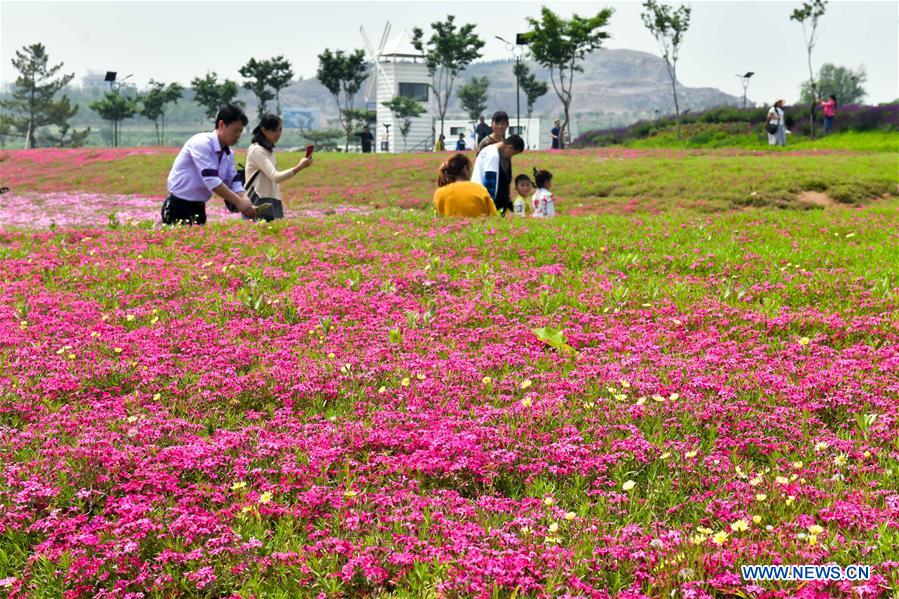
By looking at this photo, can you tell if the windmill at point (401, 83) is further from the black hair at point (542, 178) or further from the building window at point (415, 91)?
the black hair at point (542, 178)

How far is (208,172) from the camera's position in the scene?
10891 mm

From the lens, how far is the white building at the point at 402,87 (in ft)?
360

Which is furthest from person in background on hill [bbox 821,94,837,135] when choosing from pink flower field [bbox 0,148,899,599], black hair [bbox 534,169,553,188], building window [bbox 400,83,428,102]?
building window [bbox 400,83,428,102]

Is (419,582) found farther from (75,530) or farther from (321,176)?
(321,176)

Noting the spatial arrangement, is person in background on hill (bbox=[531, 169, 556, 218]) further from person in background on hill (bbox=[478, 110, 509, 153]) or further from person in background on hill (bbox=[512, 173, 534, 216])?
person in background on hill (bbox=[478, 110, 509, 153])

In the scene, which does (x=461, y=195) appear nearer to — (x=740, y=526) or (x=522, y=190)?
(x=522, y=190)

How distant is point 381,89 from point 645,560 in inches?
4471

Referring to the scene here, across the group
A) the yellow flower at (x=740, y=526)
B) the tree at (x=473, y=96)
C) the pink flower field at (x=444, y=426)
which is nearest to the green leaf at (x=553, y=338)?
the pink flower field at (x=444, y=426)

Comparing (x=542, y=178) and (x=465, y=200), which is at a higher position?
(x=542, y=178)

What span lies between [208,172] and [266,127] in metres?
1.10

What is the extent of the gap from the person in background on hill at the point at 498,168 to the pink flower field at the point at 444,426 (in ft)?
12.7

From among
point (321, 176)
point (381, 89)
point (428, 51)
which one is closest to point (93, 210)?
point (321, 176)

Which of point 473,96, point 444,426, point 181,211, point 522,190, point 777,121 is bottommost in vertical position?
point 444,426

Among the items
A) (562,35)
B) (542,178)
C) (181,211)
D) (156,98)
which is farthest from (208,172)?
(156,98)
